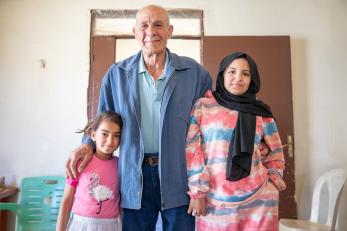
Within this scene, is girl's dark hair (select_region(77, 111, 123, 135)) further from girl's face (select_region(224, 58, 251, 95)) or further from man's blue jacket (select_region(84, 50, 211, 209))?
girl's face (select_region(224, 58, 251, 95))

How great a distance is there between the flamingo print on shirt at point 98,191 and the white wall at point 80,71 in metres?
1.47

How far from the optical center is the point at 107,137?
138cm

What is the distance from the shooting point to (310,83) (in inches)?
106

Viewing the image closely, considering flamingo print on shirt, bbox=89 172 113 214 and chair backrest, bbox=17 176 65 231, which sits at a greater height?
flamingo print on shirt, bbox=89 172 113 214

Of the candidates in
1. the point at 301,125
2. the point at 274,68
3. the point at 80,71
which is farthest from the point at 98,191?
the point at 301,125

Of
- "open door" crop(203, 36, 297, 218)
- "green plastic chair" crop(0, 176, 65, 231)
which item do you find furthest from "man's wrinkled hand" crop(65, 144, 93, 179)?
"open door" crop(203, 36, 297, 218)

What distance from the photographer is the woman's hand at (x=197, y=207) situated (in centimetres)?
122

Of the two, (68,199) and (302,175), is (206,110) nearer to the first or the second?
(68,199)

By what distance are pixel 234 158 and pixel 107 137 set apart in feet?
2.04

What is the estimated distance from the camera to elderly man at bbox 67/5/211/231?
1240 millimetres

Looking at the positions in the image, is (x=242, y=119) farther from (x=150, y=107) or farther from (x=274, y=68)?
(x=274, y=68)

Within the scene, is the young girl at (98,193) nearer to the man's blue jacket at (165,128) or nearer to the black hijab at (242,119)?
the man's blue jacket at (165,128)

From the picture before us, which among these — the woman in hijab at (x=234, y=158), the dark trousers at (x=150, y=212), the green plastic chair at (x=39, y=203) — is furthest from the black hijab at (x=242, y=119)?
the green plastic chair at (x=39, y=203)

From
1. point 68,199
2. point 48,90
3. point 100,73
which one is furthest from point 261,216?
point 48,90
